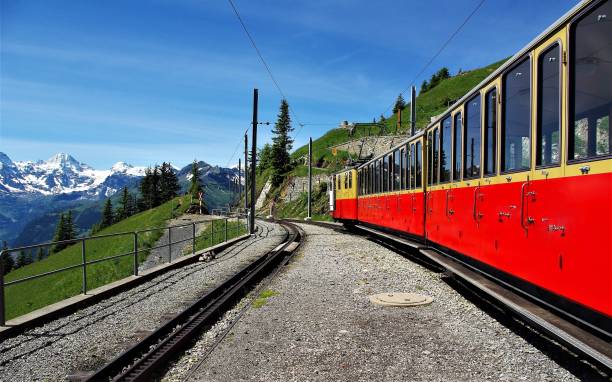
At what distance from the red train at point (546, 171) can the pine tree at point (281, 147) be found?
8217 cm

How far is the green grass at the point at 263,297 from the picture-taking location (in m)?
8.85

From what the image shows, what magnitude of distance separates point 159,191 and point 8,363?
127472 millimetres

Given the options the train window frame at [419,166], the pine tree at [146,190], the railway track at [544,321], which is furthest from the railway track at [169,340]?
the pine tree at [146,190]

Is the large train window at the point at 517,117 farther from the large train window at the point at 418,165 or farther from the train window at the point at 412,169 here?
the train window at the point at 412,169

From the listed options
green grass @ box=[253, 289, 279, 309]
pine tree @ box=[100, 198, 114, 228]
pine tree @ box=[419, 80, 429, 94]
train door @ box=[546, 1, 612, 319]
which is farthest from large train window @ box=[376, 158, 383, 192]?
pine tree @ box=[419, 80, 429, 94]

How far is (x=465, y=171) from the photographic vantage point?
8.43 m

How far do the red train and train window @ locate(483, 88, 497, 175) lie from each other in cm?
1

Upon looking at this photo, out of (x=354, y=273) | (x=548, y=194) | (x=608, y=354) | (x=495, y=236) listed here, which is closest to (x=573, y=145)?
(x=548, y=194)

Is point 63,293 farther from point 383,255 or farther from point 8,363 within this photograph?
point 8,363

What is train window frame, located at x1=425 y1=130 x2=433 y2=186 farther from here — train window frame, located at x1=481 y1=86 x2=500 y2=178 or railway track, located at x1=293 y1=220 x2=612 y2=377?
train window frame, located at x1=481 y1=86 x2=500 y2=178

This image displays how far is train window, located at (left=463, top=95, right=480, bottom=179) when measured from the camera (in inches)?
307

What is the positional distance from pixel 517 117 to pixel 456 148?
2990mm

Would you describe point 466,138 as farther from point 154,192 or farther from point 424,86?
point 424,86

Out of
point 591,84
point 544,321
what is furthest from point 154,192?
point 591,84
